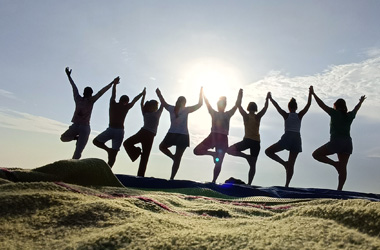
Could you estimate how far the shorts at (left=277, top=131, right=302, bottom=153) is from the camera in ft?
22.8

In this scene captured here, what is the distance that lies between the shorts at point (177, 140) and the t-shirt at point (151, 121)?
331 millimetres

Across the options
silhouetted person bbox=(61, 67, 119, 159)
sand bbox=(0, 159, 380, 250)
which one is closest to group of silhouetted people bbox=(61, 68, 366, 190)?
silhouetted person bbox=(61, 67, 119, 159)

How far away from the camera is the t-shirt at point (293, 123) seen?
7012 mm

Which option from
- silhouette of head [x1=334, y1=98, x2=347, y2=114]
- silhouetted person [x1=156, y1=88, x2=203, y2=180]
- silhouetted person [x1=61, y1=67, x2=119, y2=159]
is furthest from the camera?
silhouetted person [x1=61, y1=67, x2=119, y2=159]

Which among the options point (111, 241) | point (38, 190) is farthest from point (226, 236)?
point (38, 190)

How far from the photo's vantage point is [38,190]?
6.43 ft

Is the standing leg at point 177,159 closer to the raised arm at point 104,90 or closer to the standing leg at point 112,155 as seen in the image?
the standing leg at point 112,155

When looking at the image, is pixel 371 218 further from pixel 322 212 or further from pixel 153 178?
pixel 153 178

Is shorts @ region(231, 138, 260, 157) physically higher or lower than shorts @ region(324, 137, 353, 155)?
lower

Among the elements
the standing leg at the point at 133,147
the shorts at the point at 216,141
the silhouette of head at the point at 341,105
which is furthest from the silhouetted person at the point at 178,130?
the silhouette of head at the point at 341,105

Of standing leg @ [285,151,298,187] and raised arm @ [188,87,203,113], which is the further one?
raised arm @ [188,87,203,113]

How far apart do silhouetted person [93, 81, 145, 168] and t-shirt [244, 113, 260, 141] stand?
2.43m

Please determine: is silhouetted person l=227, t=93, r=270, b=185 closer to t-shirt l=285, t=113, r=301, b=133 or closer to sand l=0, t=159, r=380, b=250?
t-shirt l=285, t=113, r=301, b=133

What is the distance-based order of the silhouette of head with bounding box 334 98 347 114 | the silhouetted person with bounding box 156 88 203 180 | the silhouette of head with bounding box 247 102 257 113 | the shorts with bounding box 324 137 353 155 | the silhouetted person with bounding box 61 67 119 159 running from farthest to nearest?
the silhouette of head with bounding box 247 102 257 113, the silhouetted person with bounding box 61 67 119 159, the silhouetted person with bounding box 156 88 203 180, the silhouette of head with bounding box 334 98 347 114, the shorts with bounding box 324 137 353 155
